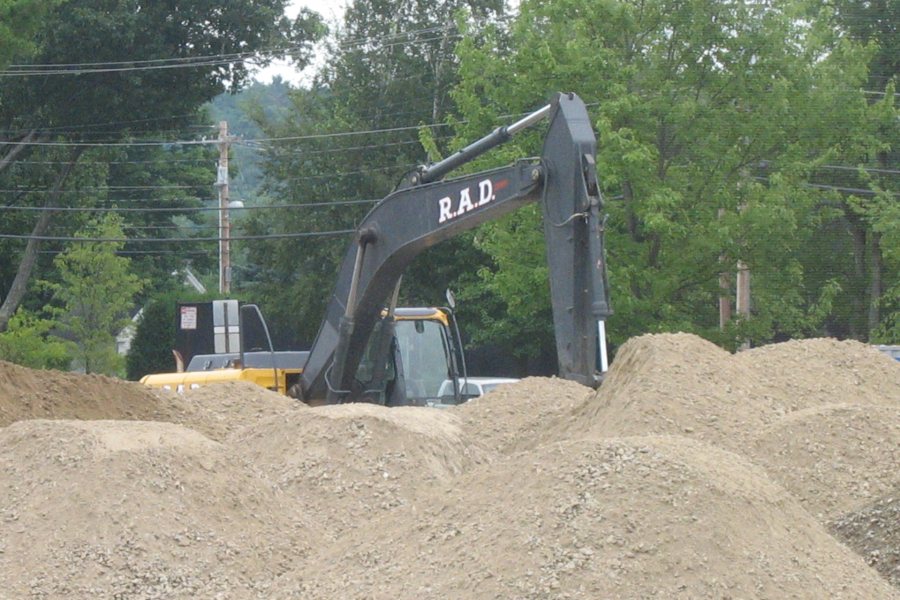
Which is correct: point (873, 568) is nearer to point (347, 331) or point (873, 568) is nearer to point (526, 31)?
point (347, 331)

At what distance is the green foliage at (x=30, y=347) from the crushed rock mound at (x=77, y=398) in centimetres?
2048

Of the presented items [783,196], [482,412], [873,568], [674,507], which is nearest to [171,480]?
[674,507]

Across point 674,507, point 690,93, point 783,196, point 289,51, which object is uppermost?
point 289,51

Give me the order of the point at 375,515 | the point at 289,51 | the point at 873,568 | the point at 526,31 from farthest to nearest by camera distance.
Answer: the point at 289,51, the point at 526,31, the point at 375,515, the point at 873,568

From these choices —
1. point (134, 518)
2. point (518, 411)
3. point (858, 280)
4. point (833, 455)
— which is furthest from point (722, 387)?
point (858, 280)

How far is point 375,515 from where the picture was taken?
9109 millimetres

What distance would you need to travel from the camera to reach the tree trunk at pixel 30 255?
36.4 meters

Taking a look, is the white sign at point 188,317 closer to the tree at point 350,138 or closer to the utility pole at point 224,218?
the utility pole at point 224,218

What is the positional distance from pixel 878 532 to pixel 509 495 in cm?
235

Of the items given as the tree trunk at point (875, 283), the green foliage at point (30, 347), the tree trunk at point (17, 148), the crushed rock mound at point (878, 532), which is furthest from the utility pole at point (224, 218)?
the crushed rock mound at point (878, 532)

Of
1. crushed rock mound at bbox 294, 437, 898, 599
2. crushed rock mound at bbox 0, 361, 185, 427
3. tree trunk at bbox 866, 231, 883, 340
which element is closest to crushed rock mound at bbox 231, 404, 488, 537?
crushed rock mound at bbox 294, 437, 898, 599

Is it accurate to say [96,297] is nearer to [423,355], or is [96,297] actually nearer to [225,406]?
[423,355]

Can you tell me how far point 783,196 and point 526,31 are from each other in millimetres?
6219

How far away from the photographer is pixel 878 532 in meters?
7.66
